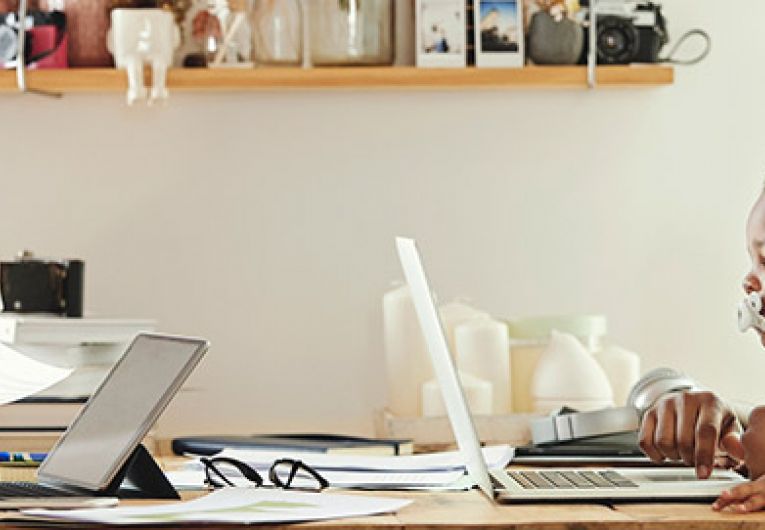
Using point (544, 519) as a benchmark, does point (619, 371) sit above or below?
below

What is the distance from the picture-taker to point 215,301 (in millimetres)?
2582

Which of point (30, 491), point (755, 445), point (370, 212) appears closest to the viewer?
point (30, 491)

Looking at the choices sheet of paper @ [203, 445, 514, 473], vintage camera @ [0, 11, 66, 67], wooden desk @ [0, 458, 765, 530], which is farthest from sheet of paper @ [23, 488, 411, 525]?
vintage camera @ [0, 11, 66, 67]

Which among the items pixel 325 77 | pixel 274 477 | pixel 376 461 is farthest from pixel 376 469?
pixel 325 77

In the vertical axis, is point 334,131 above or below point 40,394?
above

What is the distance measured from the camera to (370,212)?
8.50ft

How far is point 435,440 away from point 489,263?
49cm

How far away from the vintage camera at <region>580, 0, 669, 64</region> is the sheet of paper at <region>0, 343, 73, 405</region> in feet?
3.36

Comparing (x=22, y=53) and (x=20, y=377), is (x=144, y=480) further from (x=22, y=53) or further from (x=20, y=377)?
(x=22, y=53)

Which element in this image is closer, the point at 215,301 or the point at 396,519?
the point at 396,519

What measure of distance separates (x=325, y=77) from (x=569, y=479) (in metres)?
1.08

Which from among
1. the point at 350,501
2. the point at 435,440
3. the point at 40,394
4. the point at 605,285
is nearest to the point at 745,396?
the point at 605,285

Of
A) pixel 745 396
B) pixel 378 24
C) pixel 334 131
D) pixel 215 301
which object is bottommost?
pixel 745 396

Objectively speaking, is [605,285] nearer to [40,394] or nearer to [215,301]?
[215,301]
